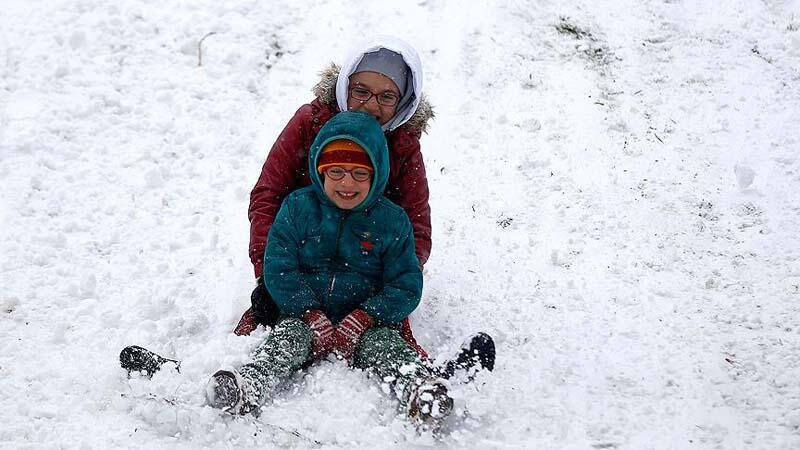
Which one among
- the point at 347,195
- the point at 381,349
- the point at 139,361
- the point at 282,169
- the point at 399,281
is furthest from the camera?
the point at 282,169

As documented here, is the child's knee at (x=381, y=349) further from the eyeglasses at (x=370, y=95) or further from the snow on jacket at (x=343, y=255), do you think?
the eyeglasses at (x=370, y=95)

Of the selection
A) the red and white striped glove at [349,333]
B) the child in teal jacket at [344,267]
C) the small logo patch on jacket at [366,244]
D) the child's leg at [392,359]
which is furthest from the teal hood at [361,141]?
the child's leg at [392,359]

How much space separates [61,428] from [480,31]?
548 centimetres

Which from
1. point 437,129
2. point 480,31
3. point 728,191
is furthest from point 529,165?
point 480,31

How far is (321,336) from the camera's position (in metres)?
Result: 3.74

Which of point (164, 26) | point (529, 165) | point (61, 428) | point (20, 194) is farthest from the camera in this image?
point (164, 26)

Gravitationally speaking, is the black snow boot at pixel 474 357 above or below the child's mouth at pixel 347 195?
below

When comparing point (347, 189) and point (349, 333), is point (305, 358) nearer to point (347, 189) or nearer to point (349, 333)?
point (349, 333)

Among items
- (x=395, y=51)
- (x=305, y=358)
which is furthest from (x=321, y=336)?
(x=395, y=51)

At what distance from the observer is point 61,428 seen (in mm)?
3213

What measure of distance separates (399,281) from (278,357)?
2.48 ft

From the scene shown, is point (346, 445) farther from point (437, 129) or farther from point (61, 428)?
point (437, 129)

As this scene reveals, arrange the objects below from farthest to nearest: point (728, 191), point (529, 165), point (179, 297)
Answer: point (529, 165), point (728, 191), point (179, 297)

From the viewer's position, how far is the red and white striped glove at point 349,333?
3.74 meters
